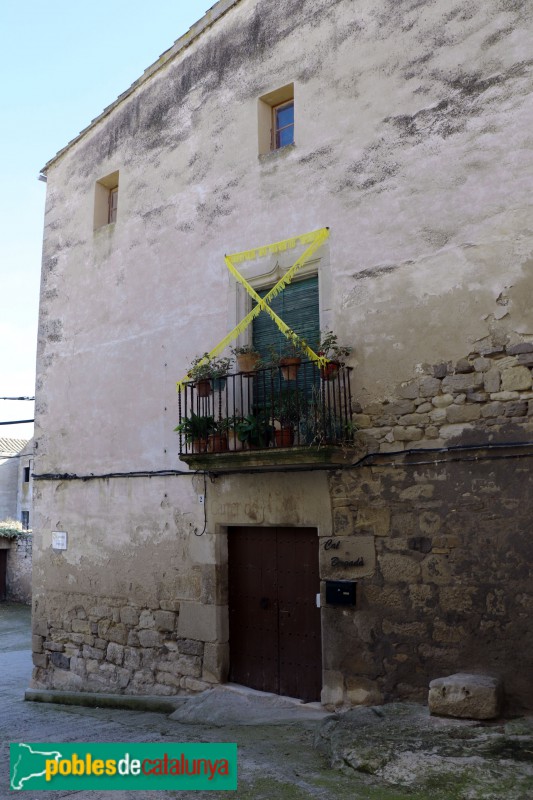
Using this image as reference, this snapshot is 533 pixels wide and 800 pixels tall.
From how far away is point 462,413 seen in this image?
5629 millimetres

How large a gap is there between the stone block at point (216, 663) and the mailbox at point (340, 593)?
153 centimetres

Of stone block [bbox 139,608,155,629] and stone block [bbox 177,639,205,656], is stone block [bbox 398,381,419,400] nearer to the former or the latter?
stone block [bbox 177,639,205,656]

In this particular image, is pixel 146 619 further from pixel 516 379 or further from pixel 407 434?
pixel 516 379

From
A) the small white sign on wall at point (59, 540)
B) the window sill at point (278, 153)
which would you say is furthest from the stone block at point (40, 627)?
the window sill at point (278, 153)

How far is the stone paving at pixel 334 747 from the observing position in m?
4.00

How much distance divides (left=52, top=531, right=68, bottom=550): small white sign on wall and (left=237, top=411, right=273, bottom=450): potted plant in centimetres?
376

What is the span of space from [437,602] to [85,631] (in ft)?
15.9

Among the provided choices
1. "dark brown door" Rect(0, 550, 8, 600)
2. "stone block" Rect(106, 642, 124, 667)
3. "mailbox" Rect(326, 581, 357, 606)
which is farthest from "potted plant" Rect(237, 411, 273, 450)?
"dark brown door" Rect(0, 550, 8, 600)

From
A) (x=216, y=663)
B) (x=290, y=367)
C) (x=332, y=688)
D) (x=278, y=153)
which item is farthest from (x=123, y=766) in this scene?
(x=278, y=153)

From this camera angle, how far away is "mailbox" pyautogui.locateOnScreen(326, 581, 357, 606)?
604cm

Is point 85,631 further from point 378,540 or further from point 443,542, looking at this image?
point 443,542

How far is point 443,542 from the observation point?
5.60 meters

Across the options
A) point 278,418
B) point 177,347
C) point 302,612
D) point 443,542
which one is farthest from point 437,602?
point 177,347

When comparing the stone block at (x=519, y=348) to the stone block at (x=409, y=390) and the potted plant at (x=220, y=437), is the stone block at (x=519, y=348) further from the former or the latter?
the potted plant at (x=220, y=437)
